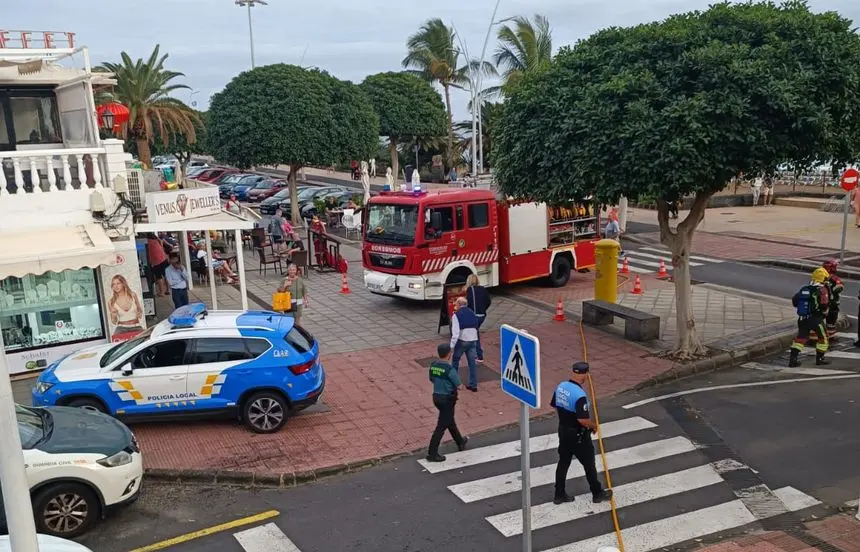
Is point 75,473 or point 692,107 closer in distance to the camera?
point 75,473

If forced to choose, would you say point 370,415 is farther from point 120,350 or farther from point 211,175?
point 211,175

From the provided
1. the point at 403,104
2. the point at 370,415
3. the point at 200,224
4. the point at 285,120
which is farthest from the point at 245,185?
the point at 370,415

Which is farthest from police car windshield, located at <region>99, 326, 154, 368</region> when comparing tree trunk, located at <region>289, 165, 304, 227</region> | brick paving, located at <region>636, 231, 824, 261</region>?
tree trunk, located at <region>289, 165, 304, 227</region>

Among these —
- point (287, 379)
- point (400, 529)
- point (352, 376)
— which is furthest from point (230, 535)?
point (352, 376)

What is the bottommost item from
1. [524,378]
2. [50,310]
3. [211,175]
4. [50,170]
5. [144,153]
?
[50,310]

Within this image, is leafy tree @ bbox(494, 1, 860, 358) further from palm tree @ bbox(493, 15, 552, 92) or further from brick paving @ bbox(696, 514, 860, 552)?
palm tree @ bbox(493, 15, 552, 92)

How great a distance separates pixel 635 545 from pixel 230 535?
13.5 ft

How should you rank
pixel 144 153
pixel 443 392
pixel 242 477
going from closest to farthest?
pixel 242 477 < pixel 443 392 < pixel 144 153

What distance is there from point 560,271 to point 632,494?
39.3 ft

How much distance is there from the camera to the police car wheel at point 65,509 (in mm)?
7707

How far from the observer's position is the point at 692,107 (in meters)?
11.2

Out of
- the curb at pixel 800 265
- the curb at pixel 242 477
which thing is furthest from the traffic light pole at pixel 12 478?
the curb at pixel 800 265

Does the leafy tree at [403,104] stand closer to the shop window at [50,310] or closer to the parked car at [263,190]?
the parked car at [263,190]

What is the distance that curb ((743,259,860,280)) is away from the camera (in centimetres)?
2053
